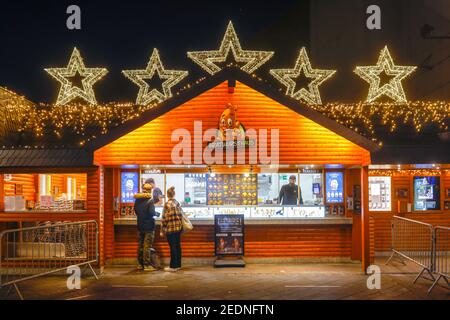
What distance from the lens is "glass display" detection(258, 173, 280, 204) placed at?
13.4m

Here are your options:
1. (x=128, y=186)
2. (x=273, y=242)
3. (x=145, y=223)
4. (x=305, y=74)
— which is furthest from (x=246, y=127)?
(x=305, y=74)

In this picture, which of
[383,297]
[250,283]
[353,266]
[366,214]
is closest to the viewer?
[383,297]

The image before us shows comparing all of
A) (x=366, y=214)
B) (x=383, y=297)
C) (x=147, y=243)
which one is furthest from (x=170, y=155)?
(x=383, y=297)

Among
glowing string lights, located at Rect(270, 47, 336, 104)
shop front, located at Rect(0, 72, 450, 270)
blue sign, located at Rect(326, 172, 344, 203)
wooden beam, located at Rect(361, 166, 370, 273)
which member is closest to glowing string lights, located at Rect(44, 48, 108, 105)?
shop front, located at Rect(0, 72, 450, 270)

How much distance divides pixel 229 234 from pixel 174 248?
59.7 inches

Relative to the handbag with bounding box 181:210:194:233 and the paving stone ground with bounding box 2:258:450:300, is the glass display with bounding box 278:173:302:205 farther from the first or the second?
the handbag with bounding box 181:210:194:233

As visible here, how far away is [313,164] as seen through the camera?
38.3ft

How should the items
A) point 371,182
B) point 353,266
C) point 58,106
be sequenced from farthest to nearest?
point 58,106 < point 371,182 < point 353,266

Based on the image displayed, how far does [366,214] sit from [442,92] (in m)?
7.77

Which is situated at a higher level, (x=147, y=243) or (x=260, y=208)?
(x=260, y=208)

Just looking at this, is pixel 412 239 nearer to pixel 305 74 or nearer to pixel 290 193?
pixel 290 193

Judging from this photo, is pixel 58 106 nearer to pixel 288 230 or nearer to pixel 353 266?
pixel 288 230

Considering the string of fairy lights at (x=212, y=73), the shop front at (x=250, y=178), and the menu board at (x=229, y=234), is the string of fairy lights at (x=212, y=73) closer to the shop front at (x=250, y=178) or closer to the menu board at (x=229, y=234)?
the shop front at (x=250, y=178)

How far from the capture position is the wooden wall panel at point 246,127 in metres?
11.6
